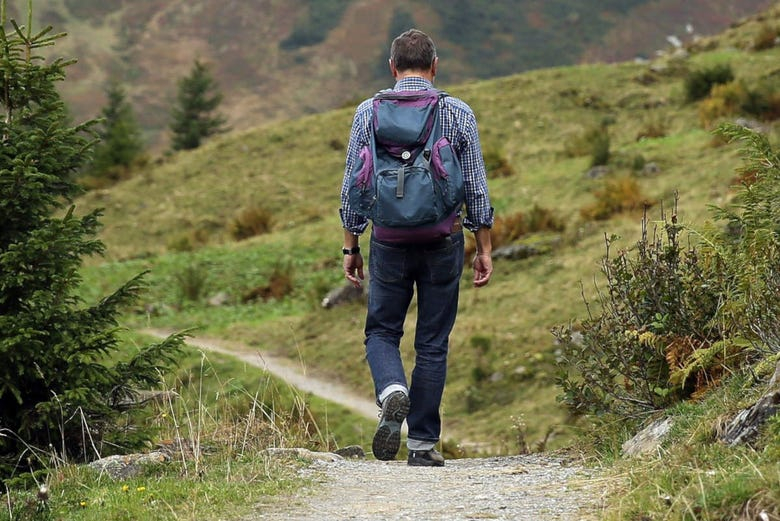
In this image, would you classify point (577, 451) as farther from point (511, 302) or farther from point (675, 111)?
point (675, 111)

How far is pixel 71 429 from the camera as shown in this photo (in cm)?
617

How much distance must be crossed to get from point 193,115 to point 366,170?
135 feet

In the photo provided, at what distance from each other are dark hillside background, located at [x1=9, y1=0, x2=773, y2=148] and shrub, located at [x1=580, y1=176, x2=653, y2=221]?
149 metres

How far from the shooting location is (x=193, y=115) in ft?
148

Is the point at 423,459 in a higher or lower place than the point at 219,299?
higher

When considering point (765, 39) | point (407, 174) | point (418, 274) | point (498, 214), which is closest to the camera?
point (407, 174)

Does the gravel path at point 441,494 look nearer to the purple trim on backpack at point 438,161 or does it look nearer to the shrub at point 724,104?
the purple trim on backpack at point 438,161

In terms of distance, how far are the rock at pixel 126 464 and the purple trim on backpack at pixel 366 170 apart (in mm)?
1715

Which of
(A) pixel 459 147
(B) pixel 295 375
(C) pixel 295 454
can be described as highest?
(A) pixel 459 147

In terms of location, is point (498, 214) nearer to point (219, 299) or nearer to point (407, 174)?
point (219, 299)

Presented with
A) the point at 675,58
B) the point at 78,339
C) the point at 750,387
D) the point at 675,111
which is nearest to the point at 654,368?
the point at 750,387

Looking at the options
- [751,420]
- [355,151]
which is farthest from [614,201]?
[751,420]

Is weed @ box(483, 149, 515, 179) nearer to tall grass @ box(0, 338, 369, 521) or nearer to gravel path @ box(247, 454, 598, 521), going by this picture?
tall grass @ box(0, 338, 369, 521)

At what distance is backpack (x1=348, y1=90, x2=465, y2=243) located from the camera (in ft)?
16.7
